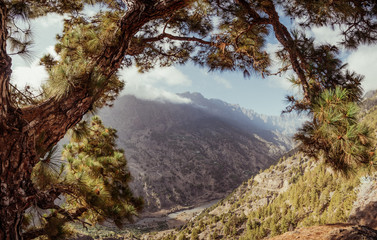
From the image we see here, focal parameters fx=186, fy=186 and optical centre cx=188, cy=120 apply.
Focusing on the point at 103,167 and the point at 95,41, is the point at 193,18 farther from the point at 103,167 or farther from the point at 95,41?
the point at 103,167

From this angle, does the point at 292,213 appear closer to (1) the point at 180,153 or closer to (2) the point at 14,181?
(2) the point at 14,181

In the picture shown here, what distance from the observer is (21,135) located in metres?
1.15

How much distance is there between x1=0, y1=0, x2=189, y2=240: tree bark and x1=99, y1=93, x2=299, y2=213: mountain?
55307 mm

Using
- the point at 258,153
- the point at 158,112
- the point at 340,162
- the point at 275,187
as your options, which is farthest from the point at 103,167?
the point at 158,112

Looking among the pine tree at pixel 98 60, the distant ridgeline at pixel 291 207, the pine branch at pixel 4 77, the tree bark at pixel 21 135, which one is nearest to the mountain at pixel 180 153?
the distant ridgeline at pixel 291 207

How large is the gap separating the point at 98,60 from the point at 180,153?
8753 cm

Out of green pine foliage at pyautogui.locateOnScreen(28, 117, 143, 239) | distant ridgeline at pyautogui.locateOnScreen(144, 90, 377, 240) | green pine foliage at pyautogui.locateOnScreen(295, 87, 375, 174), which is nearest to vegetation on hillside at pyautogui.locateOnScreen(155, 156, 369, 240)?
distant ridgeline at pyautogui.locateOnScreen(144, 90, 377, 240)

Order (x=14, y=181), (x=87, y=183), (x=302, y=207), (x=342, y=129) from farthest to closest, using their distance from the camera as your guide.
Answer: (x=302, y=207) < (x=87, y=183) < (x=342, y=129) < (x=14, y=181)

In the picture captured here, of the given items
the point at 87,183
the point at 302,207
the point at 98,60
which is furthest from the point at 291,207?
the point at 98,60

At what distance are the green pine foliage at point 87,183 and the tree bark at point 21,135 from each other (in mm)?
273

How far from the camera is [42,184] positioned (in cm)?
152

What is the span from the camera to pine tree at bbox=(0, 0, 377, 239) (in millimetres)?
1118

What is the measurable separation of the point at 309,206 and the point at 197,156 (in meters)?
61.8

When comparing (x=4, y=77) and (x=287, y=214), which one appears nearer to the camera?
(x=4, y=77)
